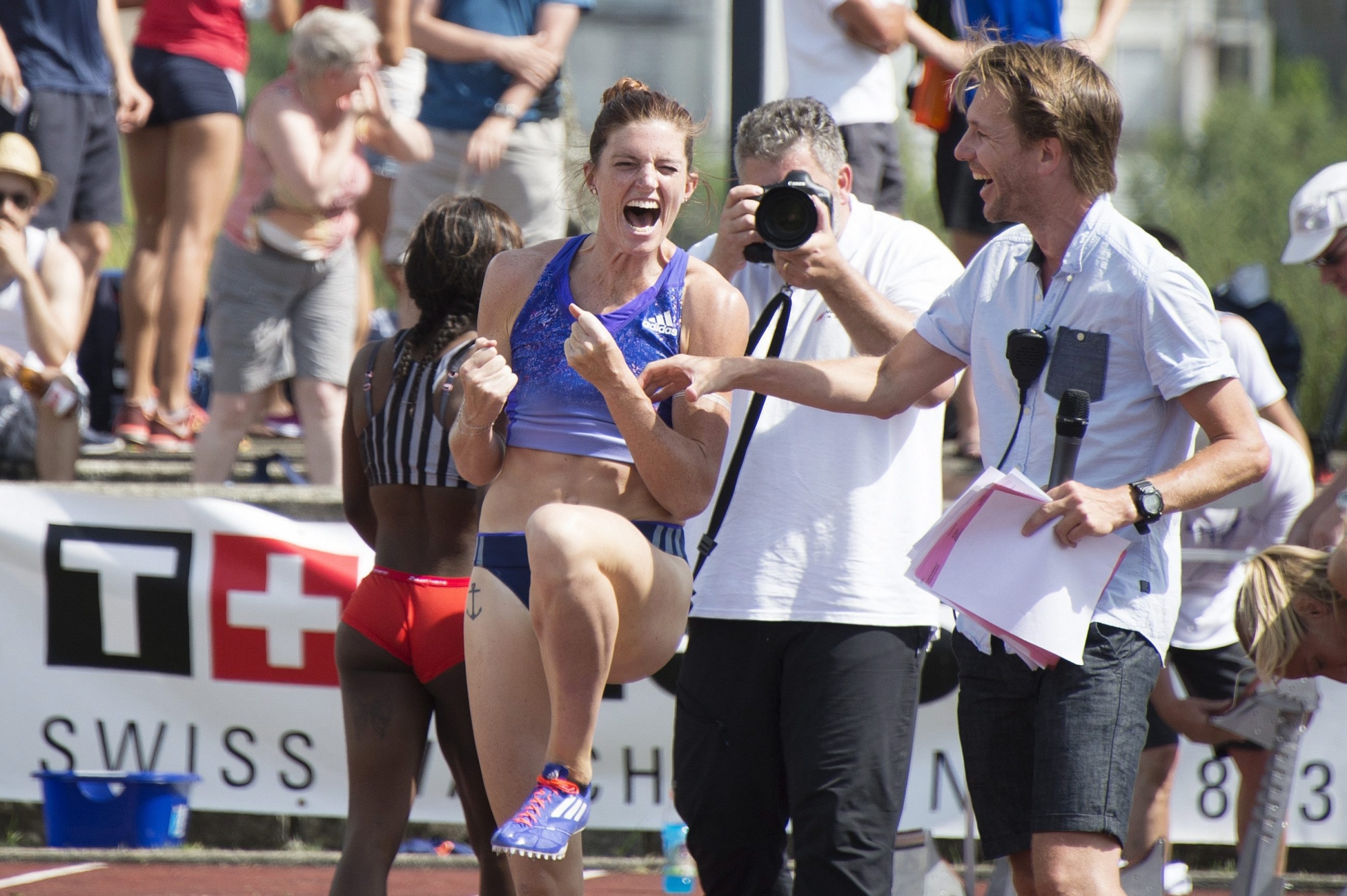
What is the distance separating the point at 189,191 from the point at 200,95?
1.33 ft

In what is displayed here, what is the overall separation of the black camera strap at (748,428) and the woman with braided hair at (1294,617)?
1.46m

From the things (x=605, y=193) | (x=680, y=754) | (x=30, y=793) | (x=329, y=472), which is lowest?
(x=30, y=793)

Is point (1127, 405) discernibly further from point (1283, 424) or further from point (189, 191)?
point (189, 191)

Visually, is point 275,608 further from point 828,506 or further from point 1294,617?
point 1294,617

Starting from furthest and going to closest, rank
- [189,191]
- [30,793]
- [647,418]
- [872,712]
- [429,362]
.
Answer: [189,191] < [30,793] < [429,362] < [872,712] < [647,418]

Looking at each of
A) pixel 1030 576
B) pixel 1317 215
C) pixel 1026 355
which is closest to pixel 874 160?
pixel 1317 215

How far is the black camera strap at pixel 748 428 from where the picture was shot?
3750 millimetres

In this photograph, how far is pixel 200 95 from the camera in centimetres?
679

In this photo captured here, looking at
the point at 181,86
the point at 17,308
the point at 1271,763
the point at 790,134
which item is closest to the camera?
the point at 790,134

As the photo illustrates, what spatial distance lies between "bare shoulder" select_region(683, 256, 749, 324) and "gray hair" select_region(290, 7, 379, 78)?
10.6 feet

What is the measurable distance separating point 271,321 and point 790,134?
10.4 feet

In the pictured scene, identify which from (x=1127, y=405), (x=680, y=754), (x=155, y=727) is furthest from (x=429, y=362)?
(x=155, y=727)

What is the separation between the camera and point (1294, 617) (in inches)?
165

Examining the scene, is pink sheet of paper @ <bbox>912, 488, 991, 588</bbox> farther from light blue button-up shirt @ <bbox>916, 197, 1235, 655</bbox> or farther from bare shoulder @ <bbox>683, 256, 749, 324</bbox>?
bare shoulder @ <bbox>683, 256, 749, 324</bbox>
